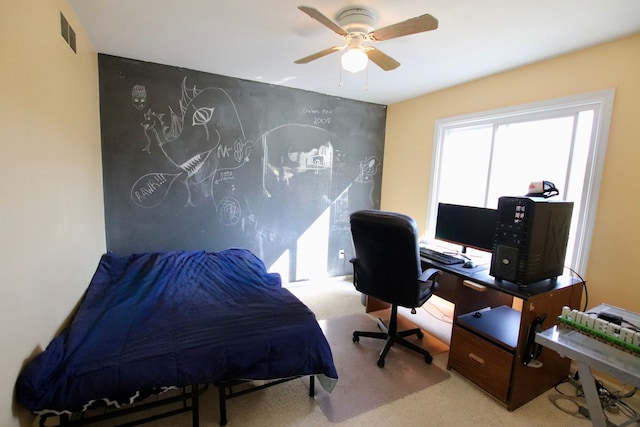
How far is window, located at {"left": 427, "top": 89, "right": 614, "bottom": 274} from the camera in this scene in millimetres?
2188

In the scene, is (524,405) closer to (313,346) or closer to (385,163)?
(313,346)

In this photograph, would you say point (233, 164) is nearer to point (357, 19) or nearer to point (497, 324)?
point (357, 19)

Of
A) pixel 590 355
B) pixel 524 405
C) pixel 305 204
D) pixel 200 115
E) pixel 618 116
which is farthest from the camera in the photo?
pixel 305 204

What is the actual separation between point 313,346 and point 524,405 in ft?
4.72

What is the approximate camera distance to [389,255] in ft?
7.04

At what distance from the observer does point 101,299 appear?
1952 millimetres

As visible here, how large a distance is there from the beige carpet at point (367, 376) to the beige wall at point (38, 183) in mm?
1543

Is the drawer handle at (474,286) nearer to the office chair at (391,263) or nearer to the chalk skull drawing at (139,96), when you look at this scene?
the office chair at (391,263)

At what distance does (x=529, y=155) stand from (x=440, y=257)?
49.1 inches

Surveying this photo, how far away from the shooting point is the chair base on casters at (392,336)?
2311 mm

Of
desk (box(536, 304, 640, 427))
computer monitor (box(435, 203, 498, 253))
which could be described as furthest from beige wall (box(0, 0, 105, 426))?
computer monitor (box(435, 203, 498, 253))

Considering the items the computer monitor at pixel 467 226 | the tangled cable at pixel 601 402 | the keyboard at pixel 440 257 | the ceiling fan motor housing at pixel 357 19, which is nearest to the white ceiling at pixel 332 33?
the ceiling fan motor housing at pixel 357 19

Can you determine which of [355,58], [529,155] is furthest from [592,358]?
[529,155]

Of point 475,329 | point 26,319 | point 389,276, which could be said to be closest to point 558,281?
point 475,329
